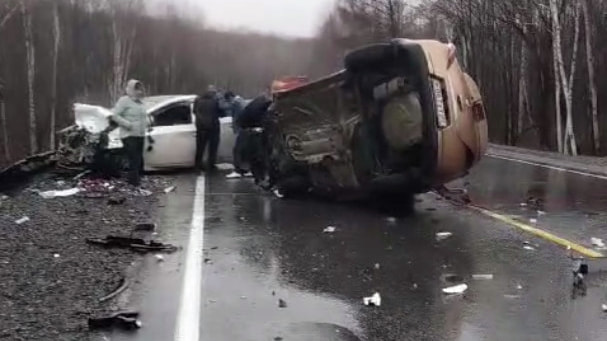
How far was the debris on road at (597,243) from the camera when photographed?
8156 millimetres

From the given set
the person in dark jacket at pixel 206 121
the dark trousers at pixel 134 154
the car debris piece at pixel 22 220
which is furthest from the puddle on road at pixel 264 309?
the person in dark jacket at pixel 206 121

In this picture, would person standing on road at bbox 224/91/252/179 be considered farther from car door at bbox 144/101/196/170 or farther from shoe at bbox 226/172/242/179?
car door at bbox 144/101/196/170

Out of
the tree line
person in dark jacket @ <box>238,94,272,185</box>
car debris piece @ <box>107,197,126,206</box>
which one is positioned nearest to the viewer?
car debris piece @ <box>107,197,126,206</box>

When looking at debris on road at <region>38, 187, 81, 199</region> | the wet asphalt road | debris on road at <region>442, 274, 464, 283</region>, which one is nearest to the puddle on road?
the wet asphalt road

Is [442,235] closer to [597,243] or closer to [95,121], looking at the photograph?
[597,243]

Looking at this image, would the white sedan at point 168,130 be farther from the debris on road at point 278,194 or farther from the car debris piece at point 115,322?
the car debris piece at point 115,322

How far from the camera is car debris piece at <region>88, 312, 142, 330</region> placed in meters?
5.51

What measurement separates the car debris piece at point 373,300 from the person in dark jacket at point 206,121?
30.7 feet

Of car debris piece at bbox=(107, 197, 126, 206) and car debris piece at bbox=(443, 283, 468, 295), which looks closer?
car debris piece at bbox=(443, 283, 468, 295)

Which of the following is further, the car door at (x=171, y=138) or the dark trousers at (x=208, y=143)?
the dark trousers at (x=208, y=143)

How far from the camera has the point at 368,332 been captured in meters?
5.42

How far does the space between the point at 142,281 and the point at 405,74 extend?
4.76 meters

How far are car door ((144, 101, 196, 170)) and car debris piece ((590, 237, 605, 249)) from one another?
8.68m

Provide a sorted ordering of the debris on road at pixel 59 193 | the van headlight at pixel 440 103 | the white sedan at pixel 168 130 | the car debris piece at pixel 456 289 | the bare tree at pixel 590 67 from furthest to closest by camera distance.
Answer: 1. the bare tree at pixel 590 67
2. the white sedan at pixel 168 130
3. the debris on road at pixel 59 193
4. the van headlight at pixel 440 103
5. the car debris piece at pixel 456 289
